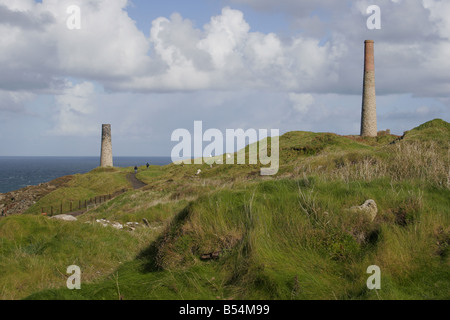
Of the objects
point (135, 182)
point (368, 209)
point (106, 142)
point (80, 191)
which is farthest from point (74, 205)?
point (368, 209)

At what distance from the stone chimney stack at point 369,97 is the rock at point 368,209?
41.9 metres

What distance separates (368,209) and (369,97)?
42350 millimetres

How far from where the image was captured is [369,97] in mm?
47531

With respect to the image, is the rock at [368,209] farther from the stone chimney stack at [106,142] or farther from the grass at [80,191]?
the stone chimney stack at [106,142]

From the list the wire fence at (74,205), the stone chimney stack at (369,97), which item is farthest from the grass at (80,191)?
the stone chimney stack at (369,97)

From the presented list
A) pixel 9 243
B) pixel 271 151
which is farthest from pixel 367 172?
pixel 271 151

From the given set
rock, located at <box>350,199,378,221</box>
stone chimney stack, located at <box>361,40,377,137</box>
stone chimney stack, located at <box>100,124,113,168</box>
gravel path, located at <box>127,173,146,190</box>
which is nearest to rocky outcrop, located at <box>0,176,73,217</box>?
gravel path, located at <box>127,173,146,190</box>

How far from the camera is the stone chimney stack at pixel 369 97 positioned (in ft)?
155

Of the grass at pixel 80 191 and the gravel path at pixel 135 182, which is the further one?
the gravel path at pixel 135 182

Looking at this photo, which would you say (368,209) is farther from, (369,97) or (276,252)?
(369,97)

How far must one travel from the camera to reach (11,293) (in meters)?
7.58

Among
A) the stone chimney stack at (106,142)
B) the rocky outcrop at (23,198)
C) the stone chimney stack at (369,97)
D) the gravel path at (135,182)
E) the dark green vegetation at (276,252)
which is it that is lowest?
the rocky outcrop at (23,198)

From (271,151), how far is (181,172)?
10.9 meters

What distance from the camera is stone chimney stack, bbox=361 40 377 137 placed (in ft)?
155
